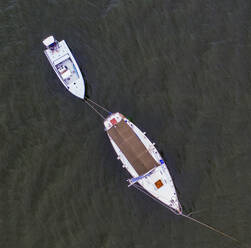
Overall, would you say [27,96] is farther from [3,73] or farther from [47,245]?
[47,245]

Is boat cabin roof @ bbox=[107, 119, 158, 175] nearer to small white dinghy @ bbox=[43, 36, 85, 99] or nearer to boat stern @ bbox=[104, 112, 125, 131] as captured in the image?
boat stern @ bbox=[104, 112, 125, 131]

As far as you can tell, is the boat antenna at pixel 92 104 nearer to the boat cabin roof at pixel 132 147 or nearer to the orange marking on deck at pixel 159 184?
the boat cabin roof at pixel 132 147

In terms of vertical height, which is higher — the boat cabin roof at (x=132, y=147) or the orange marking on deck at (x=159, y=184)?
the boat cabin roof at (x=132, y=147)

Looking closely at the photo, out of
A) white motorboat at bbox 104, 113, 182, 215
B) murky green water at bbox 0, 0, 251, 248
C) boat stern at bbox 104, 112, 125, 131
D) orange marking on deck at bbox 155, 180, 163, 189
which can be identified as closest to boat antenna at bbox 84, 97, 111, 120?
murky green water at bbox 0, 0, 251, 248

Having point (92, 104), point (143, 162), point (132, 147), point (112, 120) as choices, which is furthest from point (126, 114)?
point (143, 162)

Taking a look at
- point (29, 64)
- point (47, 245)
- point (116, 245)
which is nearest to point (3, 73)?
point (29, 64)

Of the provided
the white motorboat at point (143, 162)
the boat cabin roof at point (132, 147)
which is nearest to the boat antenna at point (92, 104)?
the white motorboat at point (143, 162)

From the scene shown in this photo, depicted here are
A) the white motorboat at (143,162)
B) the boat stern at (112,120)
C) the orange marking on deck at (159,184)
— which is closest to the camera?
the white motorboat at (143,162)
